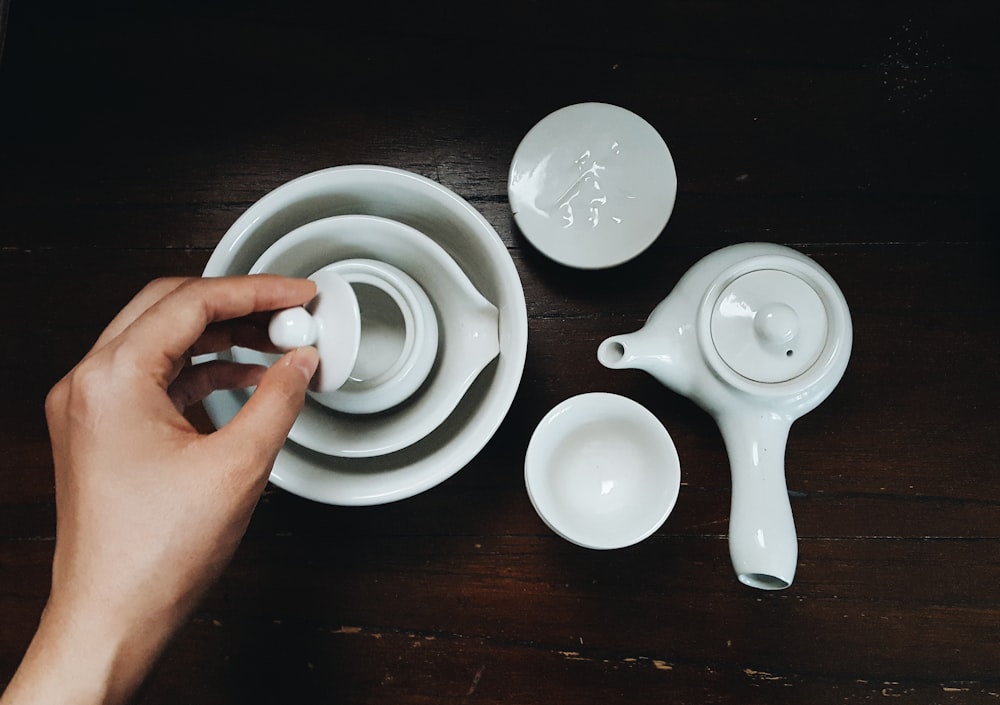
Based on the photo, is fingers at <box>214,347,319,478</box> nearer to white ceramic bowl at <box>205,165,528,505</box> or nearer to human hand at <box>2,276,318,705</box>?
human hand at <box>2,276,318,705</box>

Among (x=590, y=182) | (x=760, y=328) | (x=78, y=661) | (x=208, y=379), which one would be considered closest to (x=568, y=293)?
(x=590, y=182)

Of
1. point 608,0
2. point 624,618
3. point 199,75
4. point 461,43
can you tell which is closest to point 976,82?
point 608,0

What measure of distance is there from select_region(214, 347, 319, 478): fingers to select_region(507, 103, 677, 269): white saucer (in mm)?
300

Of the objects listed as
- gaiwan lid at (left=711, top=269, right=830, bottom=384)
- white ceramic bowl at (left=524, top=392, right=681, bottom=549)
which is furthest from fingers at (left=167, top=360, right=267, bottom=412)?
gaiwan lid at (left=711, top=269, right=830, bottom=384)

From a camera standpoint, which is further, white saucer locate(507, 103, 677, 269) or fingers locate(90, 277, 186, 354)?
white saucer locate(507, 103, 677, 269)

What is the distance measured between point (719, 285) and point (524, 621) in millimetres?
368

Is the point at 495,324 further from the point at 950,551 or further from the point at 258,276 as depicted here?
the point at 950,551

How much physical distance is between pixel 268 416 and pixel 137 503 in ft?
0.32

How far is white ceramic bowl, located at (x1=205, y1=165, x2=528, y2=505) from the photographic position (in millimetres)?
590

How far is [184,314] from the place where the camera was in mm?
504

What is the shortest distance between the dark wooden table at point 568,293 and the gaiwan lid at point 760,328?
14cm

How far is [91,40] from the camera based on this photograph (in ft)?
2.52

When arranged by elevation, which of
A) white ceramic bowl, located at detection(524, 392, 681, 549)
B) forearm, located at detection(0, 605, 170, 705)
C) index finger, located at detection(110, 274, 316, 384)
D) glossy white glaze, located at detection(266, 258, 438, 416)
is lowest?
white ceramic bowl, located at detection(524, 392, 681, 549)

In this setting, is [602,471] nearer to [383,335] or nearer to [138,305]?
[383,335]
